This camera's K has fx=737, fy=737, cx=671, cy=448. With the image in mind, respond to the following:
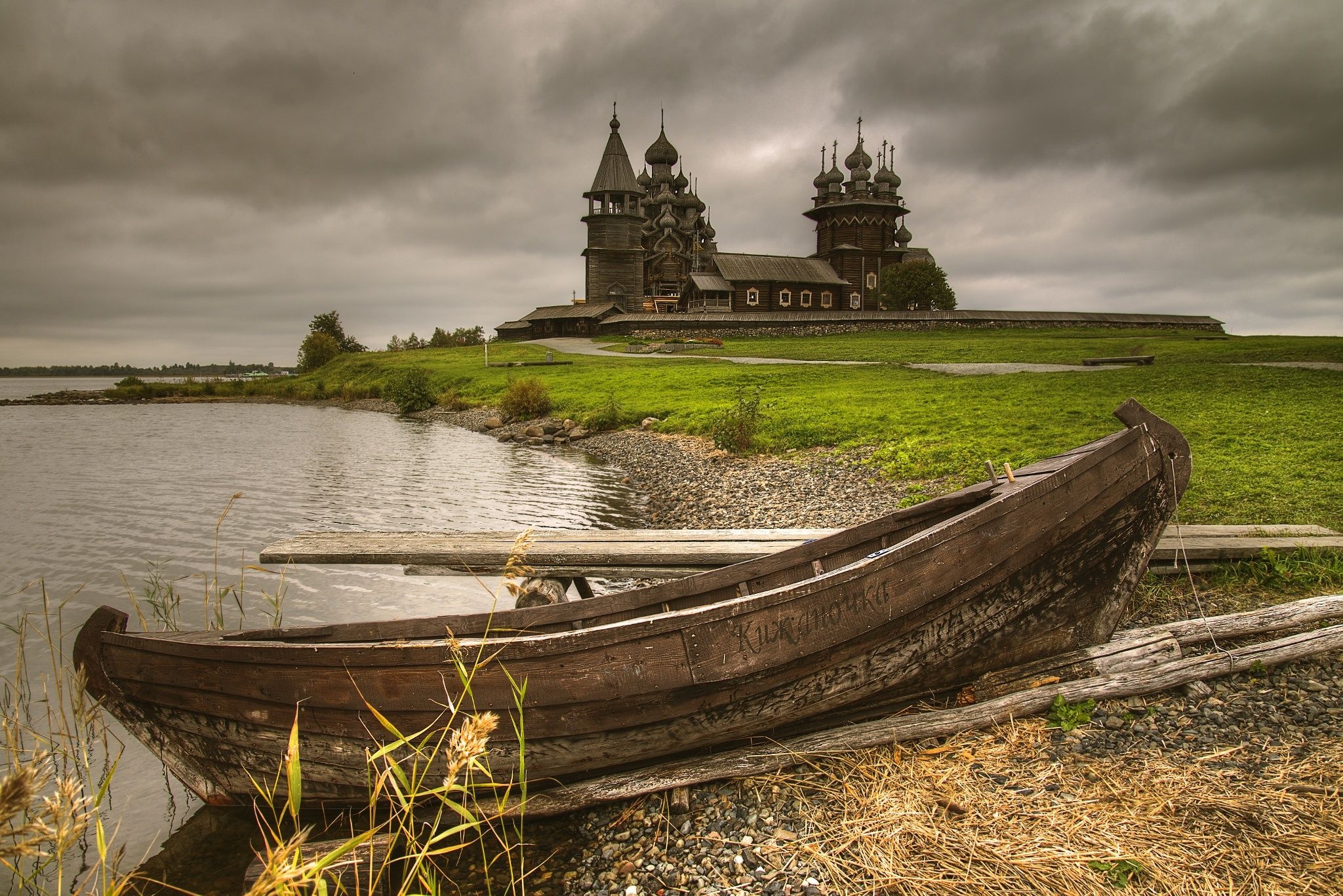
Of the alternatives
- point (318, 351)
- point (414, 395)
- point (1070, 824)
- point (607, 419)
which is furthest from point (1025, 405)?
A: point (318, 351)

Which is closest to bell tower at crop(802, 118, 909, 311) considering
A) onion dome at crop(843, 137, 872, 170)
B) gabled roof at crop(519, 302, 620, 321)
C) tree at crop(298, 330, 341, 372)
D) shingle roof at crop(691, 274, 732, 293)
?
onion dome at crop(843, 137, 872, 170)

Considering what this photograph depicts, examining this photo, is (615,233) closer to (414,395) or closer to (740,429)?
(414,395)

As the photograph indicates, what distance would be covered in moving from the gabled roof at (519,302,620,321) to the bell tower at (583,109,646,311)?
96 centimetres

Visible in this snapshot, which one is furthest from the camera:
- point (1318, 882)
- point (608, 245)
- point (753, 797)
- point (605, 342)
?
point (608, 245)

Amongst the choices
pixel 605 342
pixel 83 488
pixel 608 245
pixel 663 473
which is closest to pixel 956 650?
pixel 663 473

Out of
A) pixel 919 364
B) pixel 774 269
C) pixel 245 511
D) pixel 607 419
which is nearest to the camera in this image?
pixel 245 511

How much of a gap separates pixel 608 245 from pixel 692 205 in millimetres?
10863

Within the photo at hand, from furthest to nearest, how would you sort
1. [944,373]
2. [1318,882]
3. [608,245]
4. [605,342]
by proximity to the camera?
[608,245], [605,342], [944,373], [1318,882]

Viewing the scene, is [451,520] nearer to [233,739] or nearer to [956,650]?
[233,739]

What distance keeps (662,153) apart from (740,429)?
60.5m

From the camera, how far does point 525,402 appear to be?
26484 millimetres

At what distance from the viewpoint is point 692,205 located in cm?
6881

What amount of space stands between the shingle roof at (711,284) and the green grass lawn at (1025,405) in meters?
23.6

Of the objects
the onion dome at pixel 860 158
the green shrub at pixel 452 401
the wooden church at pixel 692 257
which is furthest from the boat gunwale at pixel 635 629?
the onion dome at pixel 860 158
